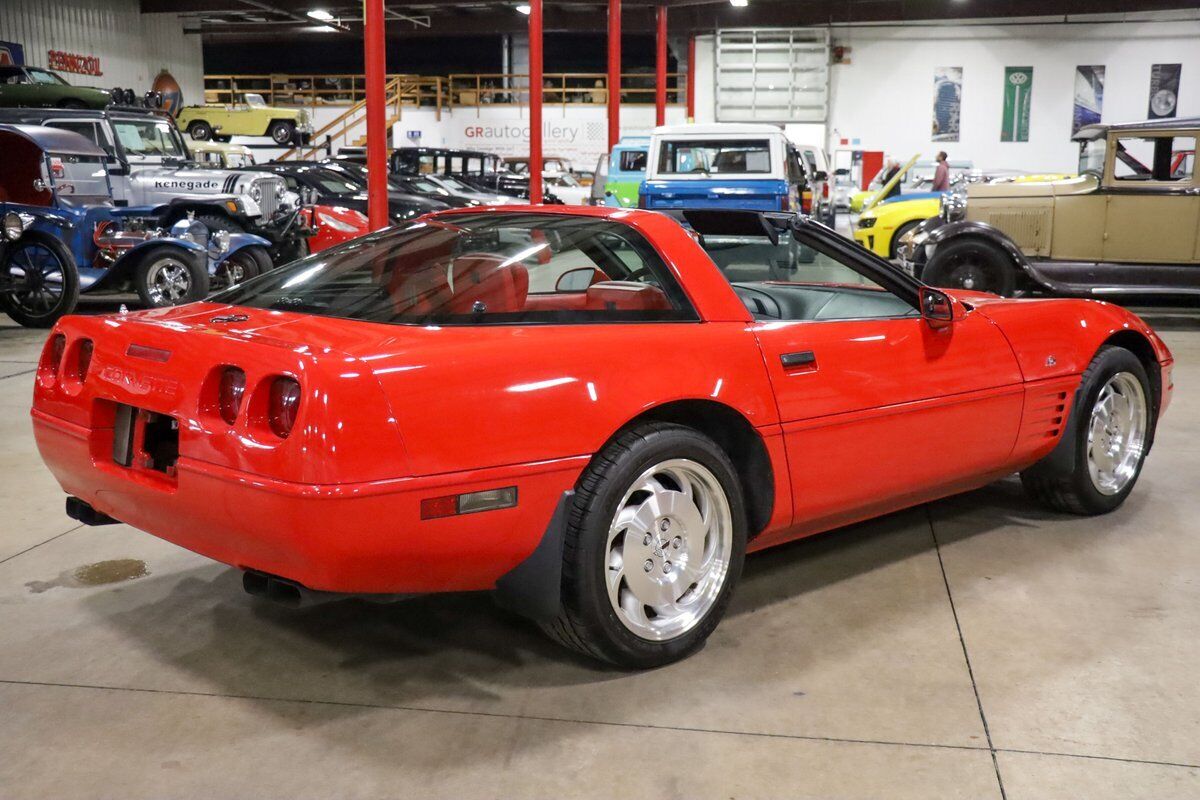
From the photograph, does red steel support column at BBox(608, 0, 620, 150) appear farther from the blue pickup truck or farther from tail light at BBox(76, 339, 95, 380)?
tail light at BBox(76, 339, 95, 380)

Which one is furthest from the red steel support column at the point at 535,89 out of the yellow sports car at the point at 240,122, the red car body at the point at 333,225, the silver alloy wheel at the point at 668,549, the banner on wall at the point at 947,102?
the silver alloy wheel at the point at 668,549

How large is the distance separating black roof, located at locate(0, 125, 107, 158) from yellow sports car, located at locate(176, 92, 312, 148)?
14.9m

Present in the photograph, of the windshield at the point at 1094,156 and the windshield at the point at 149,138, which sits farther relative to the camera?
the windshield at the point at 149,138

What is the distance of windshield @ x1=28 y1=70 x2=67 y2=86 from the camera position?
737 inches

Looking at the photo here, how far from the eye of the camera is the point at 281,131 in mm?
26984

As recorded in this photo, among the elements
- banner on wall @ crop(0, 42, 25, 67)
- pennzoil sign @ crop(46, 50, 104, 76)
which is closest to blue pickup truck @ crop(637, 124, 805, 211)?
banner on wall @ crop(0, 42, 25, 67)

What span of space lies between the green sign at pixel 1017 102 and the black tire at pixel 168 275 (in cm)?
2346

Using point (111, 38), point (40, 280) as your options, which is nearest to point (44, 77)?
point (111, 38)

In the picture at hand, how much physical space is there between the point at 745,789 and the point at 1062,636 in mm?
1269

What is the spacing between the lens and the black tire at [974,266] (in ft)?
33.6

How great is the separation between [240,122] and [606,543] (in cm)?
2654

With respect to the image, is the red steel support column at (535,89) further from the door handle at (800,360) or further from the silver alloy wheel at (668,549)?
the silver alloy wheel at (668,549)

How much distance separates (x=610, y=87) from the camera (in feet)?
70.1

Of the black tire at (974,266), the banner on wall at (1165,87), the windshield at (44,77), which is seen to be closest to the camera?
the black tire at (974,266)
